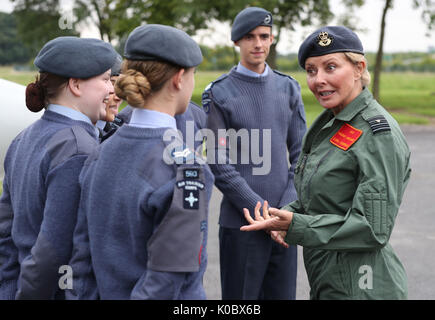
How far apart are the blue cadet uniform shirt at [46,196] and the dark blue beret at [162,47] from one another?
483mm

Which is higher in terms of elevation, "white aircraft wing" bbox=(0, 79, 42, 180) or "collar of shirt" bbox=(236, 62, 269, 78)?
"collar of shirt" bbox=(236, 62, 269, 78)

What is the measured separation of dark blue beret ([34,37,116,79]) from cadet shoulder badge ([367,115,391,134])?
115cm

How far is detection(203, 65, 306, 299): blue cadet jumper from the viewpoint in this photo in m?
3.46

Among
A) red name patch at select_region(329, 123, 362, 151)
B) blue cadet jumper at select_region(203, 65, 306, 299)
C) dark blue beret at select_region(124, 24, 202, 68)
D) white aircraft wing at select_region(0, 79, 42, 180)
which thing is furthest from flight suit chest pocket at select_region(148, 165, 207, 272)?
white aircraft wing at select_region(0, 79, 42, 180)

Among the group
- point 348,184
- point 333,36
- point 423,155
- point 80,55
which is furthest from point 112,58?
point 423,155

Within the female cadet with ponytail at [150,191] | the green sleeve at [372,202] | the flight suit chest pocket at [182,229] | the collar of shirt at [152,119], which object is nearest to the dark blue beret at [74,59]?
the female cadet with ponytail at [150,191]

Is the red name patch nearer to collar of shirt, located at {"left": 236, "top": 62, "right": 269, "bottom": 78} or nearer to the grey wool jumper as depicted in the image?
the grey wool jumper

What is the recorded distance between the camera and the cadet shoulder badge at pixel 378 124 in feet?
7.21

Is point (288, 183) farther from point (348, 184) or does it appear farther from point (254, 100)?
point (348, 184)

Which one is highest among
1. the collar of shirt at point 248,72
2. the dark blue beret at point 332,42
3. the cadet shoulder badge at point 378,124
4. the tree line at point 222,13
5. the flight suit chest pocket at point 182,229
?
the tree line at point 222,13

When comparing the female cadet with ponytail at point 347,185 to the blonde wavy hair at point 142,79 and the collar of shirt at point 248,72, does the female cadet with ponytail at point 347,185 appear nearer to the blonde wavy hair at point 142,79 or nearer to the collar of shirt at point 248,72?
the blonde wavy hair at point 142,79

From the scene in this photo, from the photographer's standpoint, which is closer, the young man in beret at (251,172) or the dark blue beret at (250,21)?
the young man in beret at (251,172)

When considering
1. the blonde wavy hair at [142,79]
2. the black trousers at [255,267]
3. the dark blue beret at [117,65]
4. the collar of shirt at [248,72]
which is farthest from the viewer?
the collar of shirt at [248,72]
